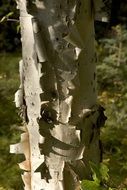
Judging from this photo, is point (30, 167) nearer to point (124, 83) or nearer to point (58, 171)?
point (58, 171)

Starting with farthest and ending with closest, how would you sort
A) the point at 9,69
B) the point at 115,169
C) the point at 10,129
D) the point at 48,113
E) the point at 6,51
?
the point at 6,51, the point at 9,69, the point at 10,129, the point at 115,169, the point at 48,113

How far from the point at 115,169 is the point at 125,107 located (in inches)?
38.0

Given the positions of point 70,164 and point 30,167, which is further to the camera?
point 30,167

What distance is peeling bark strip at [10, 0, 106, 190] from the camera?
1.28 m

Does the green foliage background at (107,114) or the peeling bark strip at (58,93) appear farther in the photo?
the green foliage background at (107,114)

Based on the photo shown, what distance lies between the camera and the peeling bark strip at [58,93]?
1.28 m

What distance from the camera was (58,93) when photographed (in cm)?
138

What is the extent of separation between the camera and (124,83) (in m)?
5.20

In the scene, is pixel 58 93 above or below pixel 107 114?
above

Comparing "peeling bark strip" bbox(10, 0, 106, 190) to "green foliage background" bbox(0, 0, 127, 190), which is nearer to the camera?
"peeling bark strip" bbox(10, 0, 106, 190)

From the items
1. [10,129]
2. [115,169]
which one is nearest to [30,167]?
[115,169]

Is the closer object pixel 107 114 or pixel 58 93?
pixel 58 93

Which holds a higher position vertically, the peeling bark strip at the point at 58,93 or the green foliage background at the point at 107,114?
the peeling bark strip at the point at 58,93

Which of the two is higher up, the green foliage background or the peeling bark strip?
the peeling bark strip
